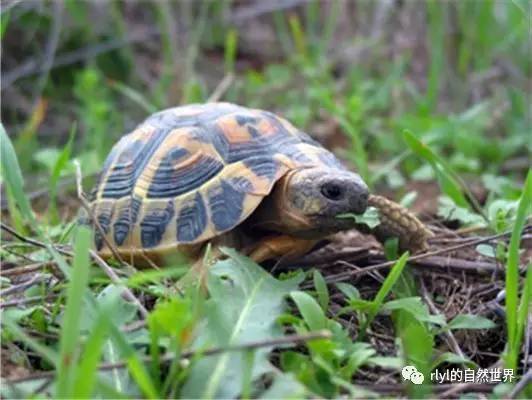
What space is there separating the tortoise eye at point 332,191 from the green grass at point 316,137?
0.17 metres

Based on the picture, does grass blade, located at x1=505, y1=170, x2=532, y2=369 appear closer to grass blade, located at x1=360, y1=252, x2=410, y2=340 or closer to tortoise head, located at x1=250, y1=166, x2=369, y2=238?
grass blade, located at x1=360, y1=252, x2=410, y2=340

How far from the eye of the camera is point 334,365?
171cm

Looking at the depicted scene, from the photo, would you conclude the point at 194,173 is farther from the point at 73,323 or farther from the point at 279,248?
the point at 73,323

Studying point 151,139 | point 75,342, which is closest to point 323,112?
point 151,139

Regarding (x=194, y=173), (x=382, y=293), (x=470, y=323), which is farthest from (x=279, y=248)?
(x=470, y=323)

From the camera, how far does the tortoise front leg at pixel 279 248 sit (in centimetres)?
227

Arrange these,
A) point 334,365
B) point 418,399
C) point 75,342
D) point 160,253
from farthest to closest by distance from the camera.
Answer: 1. point 160,253
2. point 334,365
3. point 418,399
4. point 75,342

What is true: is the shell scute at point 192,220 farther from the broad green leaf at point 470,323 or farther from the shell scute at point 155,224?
the broad green leaf at point 470,323

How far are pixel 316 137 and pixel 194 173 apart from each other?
2283 millimetres

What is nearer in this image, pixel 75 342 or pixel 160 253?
pixel 75 342

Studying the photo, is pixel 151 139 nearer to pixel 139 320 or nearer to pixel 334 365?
pixel 139 320

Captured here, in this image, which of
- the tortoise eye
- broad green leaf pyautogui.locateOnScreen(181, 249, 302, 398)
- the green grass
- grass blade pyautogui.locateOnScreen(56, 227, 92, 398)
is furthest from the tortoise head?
grass blade pyautogui.locateOnScreen(56, 227, 92, 398)

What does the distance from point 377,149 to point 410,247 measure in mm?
1971

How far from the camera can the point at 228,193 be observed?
231 cm
